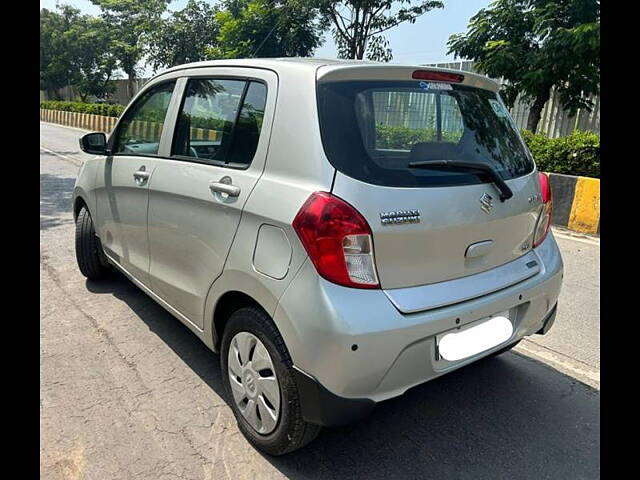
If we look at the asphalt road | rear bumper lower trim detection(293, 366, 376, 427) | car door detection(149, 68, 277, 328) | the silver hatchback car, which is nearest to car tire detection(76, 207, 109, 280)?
the asphalt road

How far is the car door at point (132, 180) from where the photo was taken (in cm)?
304

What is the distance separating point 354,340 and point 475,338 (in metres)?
0.67

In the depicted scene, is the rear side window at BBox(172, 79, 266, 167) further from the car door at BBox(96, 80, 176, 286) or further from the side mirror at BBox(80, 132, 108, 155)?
the side mirror at BBox(80, 132, 108, 155)

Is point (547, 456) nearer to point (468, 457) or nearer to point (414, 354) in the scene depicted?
point (468, 457)

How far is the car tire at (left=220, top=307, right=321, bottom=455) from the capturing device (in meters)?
1.99

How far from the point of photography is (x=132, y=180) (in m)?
3.14

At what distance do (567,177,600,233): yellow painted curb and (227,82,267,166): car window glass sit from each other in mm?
5178

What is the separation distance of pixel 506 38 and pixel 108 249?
866cm

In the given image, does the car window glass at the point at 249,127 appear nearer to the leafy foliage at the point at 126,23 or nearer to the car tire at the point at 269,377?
the car tire at the point at 269,377

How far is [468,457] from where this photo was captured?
7.41 ft

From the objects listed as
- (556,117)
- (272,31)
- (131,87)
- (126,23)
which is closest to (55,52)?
(126,23)

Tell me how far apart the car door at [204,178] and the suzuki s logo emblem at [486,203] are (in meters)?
0.99

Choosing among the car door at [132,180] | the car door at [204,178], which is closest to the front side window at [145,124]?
the car door at [132,180]
